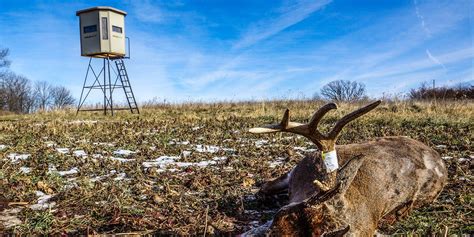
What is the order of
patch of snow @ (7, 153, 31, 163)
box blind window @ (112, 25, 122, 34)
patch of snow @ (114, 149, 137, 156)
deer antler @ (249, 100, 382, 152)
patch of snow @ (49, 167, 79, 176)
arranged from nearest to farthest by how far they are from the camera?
deer antler @ (249, 100, 382, 152) → patch of snow @ (49, 167, 79, 176) → patch of snow @ (7, 153, 31, 163) → patch of snow @ (114, 149, 137, 156) → box blind window @ (112, 25, 122, 34)

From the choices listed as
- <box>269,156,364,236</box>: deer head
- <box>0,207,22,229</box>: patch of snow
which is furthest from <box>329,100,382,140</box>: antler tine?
<box>0,207,22,229</box>: patch of snow

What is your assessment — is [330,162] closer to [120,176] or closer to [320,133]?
[320,133]

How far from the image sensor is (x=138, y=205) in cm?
400

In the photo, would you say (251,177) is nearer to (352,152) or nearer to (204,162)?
(204,162)

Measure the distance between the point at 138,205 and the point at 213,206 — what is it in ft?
2.51

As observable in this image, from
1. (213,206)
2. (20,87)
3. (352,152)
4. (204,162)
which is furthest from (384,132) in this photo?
(20,87)

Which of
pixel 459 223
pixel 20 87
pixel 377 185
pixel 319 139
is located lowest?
pixel 459 223

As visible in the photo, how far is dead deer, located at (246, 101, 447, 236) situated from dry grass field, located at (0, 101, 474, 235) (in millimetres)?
257

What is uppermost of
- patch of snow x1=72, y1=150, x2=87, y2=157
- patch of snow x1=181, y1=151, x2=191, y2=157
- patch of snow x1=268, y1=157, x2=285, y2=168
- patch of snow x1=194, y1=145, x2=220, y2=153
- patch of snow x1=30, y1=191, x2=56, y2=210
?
patch of snow x1=72, y1=150, x2=87, y2=157

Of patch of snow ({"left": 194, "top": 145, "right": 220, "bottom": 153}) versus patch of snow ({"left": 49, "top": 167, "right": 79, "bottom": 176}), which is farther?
patch of snow ({"left": 194, "top": 145, "right": 220, "bottom": 153})

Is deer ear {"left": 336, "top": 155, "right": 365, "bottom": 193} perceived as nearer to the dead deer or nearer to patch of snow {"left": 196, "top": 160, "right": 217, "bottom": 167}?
the dead deer

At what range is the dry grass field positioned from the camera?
11.6 ft

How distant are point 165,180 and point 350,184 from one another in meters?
2.62

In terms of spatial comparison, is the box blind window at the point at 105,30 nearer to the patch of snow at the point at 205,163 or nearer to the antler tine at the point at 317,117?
the patch of snow at the point at 205,163
